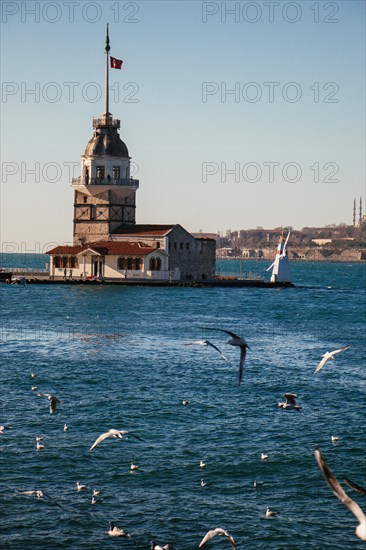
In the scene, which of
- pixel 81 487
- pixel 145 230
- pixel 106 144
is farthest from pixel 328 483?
pixel 106 144

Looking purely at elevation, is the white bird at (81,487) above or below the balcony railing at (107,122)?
below

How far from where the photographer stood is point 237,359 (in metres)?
56.2

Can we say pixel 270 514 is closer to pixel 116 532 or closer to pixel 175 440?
pixel 116 532

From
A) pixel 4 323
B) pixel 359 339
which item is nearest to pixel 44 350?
pixel 4 323

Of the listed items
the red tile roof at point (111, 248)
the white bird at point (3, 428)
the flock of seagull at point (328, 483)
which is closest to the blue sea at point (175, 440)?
the white bird at point (3, 428)

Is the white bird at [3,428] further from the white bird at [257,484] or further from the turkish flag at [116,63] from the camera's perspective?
the turkish flag at [116,63]

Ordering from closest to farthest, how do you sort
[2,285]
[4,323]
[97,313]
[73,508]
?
1. [73,508]
2. [4,323]
3. [97,313]
4. [2,285]

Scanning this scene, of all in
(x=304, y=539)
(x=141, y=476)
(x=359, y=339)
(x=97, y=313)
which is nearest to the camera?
(x=304, y=539)

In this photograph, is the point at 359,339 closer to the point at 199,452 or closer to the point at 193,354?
the point at 193,354

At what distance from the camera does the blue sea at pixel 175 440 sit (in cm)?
2605

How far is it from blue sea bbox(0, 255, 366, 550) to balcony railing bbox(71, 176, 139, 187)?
1985 inches

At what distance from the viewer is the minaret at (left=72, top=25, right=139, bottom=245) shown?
4641 inches

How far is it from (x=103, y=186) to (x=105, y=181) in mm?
673

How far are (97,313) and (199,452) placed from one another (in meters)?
52.6
